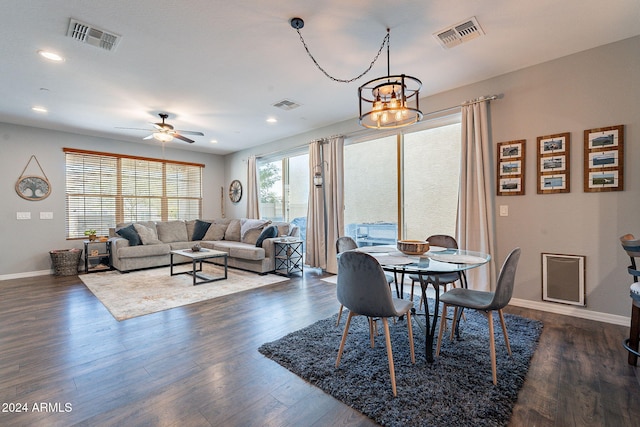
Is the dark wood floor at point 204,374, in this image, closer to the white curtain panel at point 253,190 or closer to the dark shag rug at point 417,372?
the dark shag rug at point 417,372

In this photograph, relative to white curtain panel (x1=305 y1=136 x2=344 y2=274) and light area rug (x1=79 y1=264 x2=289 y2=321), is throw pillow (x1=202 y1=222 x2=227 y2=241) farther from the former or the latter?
white curtain panel (x1=305 y1=136 x2=344 y2=274)

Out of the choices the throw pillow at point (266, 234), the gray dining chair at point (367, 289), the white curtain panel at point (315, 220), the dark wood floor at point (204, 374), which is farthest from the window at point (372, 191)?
the gray dining chair at point (367, 289)

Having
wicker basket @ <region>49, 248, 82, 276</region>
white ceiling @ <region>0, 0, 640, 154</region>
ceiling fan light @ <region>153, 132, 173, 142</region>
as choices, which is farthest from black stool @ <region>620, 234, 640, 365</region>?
wicker basket @ <region>49, 248, 82, 276</region>

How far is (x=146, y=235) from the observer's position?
5824mm

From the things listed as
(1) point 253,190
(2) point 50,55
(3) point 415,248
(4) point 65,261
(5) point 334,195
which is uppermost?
(2) point 50,55

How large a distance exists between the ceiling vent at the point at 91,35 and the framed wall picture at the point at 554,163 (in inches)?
177

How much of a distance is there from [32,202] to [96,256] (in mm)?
1483

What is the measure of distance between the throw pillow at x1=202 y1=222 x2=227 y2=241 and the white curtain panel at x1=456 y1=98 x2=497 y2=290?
5.29 m

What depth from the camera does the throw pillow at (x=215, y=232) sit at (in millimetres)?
6895

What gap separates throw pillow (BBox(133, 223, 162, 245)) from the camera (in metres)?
5.75

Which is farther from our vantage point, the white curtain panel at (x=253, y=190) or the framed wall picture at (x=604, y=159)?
the white curtain panel at (x=253, y=190)

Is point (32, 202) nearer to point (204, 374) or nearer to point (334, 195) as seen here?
point (334, 195)

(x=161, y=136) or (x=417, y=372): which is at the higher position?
(x=161, y=136)

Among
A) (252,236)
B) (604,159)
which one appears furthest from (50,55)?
(604,159)
